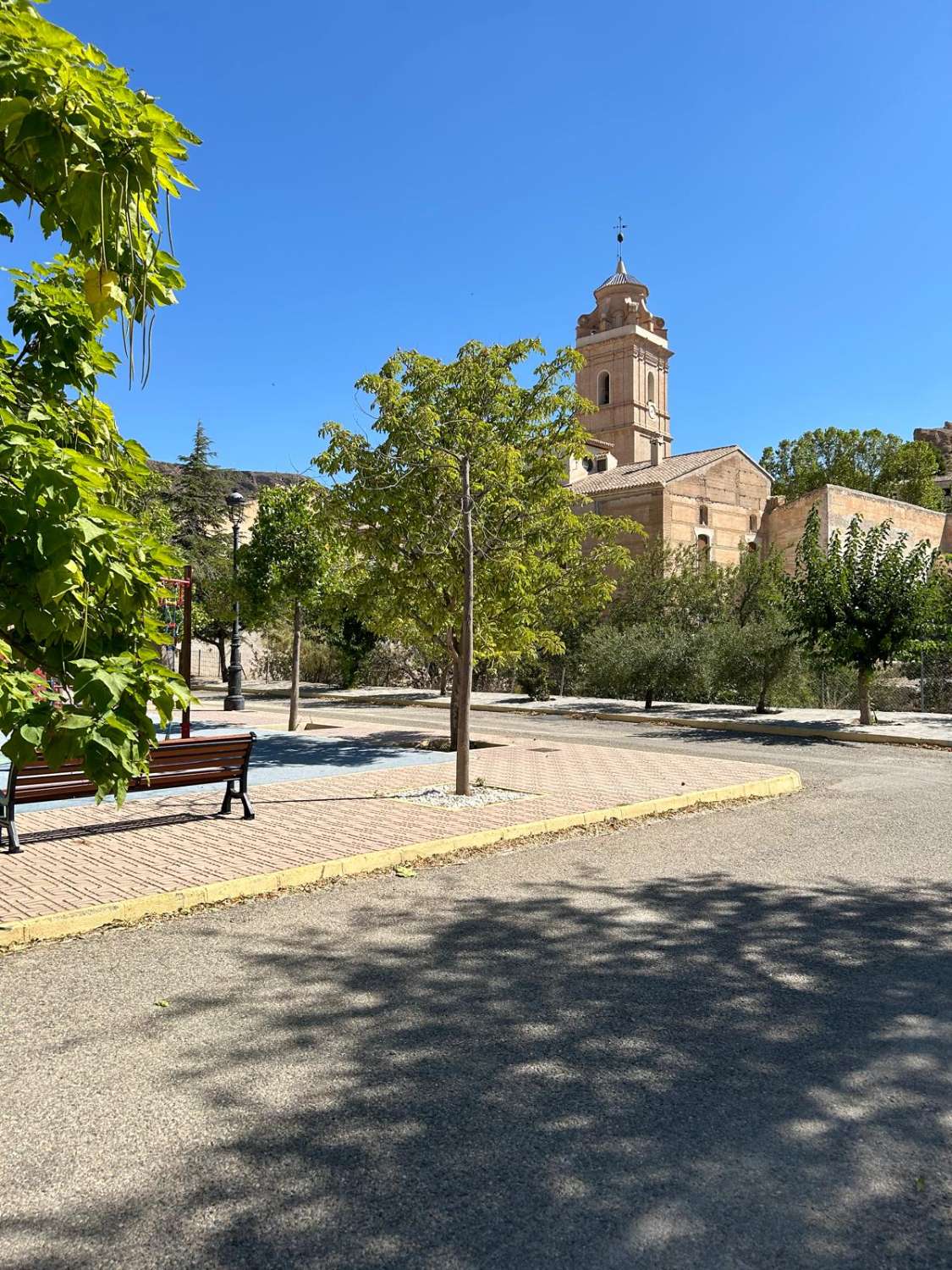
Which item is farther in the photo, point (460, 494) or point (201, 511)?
point (201, 511)

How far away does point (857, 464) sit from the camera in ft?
271

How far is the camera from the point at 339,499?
14.1 metres

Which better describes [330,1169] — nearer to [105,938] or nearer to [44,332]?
[105,938]

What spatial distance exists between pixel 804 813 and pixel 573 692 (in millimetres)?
20907

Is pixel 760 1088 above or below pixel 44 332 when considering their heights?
below

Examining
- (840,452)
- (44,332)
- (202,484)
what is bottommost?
(44,332)

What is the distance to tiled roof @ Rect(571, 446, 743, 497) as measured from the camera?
2024 inches

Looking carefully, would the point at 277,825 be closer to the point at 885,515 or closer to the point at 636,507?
the point at 636,507

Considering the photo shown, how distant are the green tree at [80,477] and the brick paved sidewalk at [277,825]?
2554mm

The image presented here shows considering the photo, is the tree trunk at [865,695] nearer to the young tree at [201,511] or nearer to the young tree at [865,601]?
the young tree at [865,601]

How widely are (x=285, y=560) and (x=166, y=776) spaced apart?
10.0m

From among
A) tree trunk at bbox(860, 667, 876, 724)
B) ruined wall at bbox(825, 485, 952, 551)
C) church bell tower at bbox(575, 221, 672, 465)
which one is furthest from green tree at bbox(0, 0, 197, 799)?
church bell tower at bbox(575, 221, 672, 465)

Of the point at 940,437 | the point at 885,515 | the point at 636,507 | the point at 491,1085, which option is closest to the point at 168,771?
the point at 491,1085

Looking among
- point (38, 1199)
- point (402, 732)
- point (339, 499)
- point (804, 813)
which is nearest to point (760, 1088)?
point (38, 1199)
